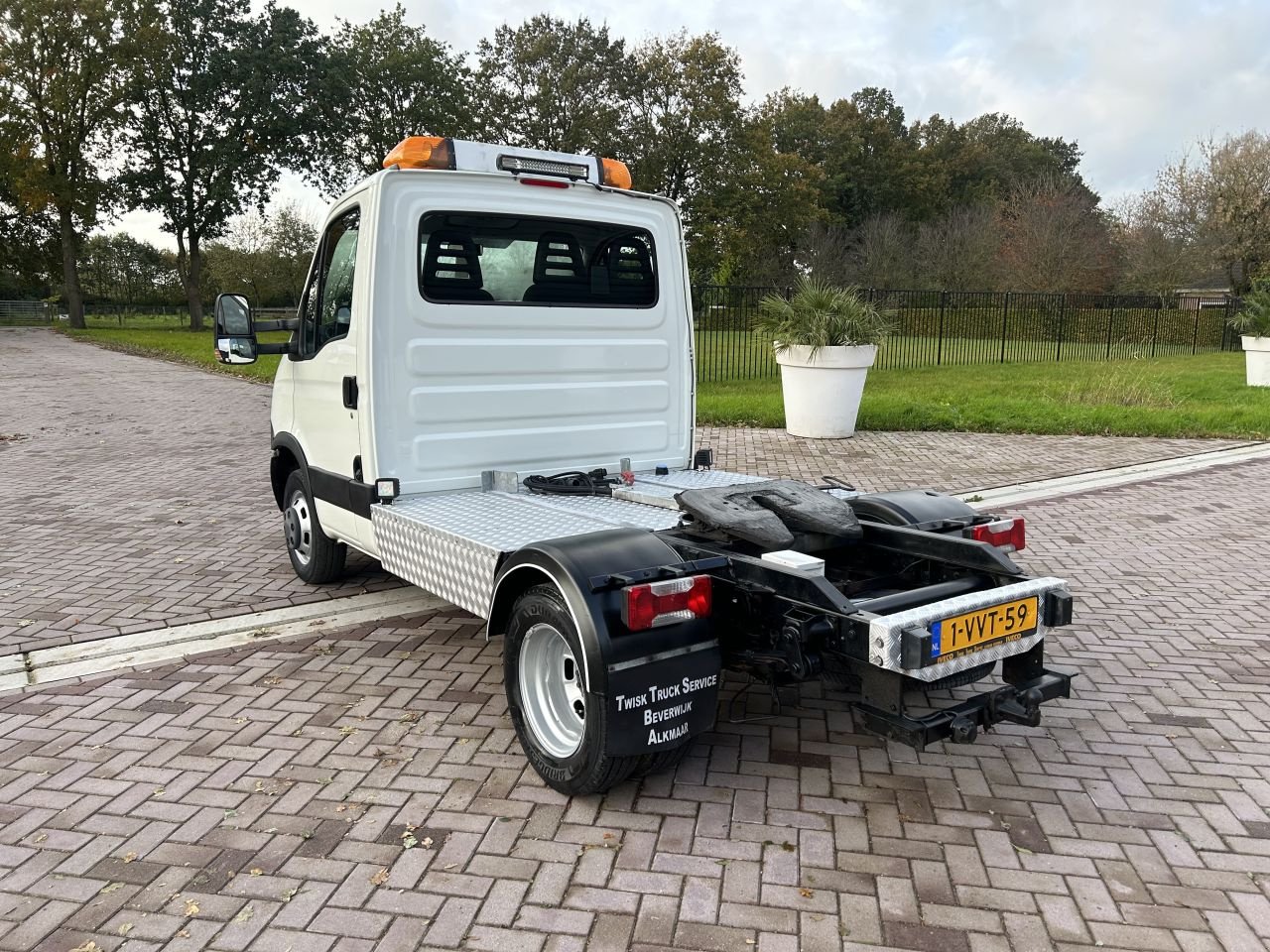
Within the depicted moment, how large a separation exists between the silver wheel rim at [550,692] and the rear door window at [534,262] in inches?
79.3

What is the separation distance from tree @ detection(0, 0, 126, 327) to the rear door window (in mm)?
42028

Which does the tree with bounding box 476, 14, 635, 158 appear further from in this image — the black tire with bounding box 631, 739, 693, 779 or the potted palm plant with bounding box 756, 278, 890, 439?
the black tire with bounding box 631, 739, 693, 779

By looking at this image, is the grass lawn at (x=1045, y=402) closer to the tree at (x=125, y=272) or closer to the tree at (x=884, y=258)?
the tree at (x=884, y=258)

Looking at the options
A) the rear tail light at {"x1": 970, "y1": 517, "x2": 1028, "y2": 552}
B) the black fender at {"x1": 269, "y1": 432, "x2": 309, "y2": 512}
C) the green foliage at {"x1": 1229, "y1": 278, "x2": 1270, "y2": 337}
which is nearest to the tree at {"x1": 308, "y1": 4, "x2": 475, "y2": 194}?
the green foliage at {"x1": 1229, "y1": 278, "x2": 1270, "y2": 337}

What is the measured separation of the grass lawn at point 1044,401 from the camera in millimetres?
12602

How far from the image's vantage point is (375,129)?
43.3 m

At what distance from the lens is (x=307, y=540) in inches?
225

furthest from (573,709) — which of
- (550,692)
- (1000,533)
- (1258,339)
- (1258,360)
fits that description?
(1258,360)

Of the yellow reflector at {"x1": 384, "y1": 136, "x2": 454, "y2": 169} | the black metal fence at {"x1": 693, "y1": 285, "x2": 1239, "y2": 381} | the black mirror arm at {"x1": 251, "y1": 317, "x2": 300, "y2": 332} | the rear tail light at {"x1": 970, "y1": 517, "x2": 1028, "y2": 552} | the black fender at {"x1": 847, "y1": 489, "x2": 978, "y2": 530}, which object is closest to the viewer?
the rear tail light at {"x1": 970, "y1": 517, "x2": 1028, "y2": 552}

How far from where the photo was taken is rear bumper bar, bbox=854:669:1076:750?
9.44ft

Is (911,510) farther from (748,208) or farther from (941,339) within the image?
(748,208)

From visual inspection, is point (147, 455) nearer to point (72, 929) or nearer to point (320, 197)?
point (72, 929)

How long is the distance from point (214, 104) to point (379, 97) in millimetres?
7069

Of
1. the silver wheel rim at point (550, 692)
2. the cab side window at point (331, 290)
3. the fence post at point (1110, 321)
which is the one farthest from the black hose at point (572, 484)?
the fence post at point (1110, 321)
